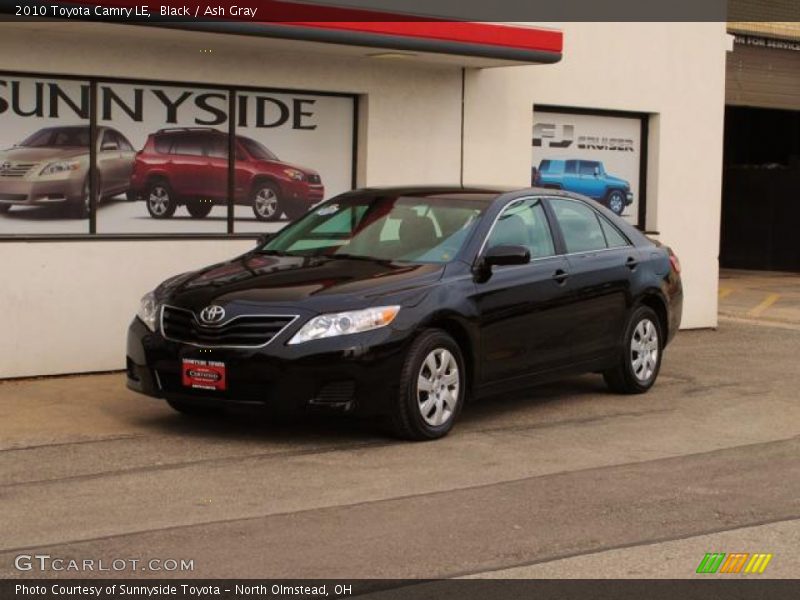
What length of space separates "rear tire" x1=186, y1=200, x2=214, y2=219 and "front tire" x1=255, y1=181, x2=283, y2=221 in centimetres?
46

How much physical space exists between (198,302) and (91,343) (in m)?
3.25

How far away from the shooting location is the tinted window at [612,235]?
437 inches

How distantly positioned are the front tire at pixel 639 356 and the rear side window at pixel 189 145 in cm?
413

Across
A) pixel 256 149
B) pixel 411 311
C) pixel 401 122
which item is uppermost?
pixel 401 122

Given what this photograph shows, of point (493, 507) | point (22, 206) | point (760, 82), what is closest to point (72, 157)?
point (22, 206)

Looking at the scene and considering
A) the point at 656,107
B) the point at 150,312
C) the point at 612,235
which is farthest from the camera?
the point at 656,107

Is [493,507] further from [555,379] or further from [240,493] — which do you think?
[555,379]

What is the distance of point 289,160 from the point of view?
13.3m

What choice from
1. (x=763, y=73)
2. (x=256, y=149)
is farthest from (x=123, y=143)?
(x=763, y=73)

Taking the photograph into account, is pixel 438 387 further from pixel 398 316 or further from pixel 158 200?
pixel 158 200

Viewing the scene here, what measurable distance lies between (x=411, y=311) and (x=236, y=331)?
1073 mm

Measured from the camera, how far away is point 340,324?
8.70 m

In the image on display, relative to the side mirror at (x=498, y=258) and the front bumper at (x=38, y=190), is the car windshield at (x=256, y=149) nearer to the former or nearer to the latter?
the front bumper at (x=38, y=190)

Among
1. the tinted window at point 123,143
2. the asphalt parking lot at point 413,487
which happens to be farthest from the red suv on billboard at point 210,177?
the asphalt parking lot at point 413,487
